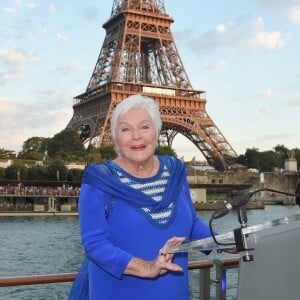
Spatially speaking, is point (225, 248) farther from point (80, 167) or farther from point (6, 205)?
point (80, 167)

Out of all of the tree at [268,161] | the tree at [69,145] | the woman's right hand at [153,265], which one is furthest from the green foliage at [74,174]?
the woman's right hand at [153,265]

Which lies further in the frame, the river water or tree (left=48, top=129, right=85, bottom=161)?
tree (left=48, top=129, right=85, bottom=161)

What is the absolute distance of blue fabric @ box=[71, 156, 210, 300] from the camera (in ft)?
5.72

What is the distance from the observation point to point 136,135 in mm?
1898

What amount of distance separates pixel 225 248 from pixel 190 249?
0.12m

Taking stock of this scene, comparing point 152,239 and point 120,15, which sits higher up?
point 120,15

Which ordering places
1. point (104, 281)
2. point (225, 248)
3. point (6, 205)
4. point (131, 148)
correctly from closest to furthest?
point (225, 248) < point (104, 281) < point (131, 148) < point (6, 205)

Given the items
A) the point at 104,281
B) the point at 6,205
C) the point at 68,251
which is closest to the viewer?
the point at 104,281

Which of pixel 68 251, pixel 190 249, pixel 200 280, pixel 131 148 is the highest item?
→ pixel 131 148

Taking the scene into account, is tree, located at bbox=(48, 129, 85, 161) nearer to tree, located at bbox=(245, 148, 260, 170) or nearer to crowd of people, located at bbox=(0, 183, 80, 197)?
crowd of people, located at bbox=(0, 183, 80, 197)

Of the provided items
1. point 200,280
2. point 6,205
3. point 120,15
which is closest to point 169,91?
point 120,15

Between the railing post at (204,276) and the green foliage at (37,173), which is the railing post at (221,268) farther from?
the green foliage at (37,173)

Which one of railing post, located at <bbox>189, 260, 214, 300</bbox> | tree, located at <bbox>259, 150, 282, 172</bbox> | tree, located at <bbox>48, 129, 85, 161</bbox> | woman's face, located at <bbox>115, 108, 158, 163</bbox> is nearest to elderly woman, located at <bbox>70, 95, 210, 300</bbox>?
woman's face, located at <bbox>115, 108, 158, 163</bbox>

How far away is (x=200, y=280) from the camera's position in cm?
289
